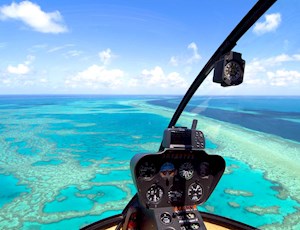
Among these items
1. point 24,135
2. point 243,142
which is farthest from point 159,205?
point 24,135

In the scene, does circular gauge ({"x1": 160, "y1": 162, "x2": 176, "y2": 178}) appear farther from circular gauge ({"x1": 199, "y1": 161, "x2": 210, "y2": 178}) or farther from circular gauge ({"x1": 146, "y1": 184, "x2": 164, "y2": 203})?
circular gauge ({"x1": 199, "y1": 161, "x2": 210, "y2": 178})

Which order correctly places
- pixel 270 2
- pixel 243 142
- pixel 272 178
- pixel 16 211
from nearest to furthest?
pixel 270 2 → pixel 16 211 → pixel 272 178 → pixel 243 142

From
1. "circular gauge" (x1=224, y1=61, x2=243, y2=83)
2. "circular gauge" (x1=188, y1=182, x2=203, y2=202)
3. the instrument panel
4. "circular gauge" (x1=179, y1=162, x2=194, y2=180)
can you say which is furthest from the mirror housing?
"circular gauge" (x1=188, y1=182, x2=203, y2=202)

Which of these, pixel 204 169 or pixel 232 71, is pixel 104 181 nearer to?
pixel 204 169

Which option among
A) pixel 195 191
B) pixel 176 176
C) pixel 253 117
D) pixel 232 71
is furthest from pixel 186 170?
pixel 253 117

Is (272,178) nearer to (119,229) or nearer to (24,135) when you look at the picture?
(119,229)

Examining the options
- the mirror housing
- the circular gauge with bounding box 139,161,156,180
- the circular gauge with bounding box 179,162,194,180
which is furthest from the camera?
the circular gauge with bounding box 179,162,194,180

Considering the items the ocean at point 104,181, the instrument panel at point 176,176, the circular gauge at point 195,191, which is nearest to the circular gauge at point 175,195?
the instrument panel at point 176,176
